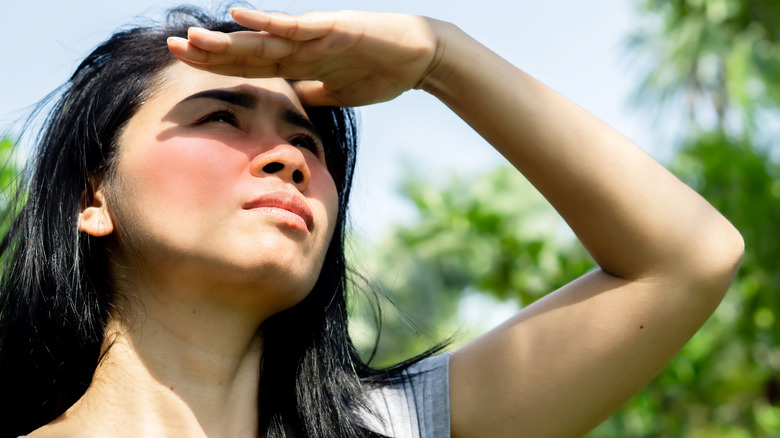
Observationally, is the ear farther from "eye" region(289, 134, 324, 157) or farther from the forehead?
"eye" region(289, 134, 324, 157)

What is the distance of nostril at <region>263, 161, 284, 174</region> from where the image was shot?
1754 millimetres

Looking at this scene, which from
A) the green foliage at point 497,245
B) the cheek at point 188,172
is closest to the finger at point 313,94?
the cheek at point 188,172

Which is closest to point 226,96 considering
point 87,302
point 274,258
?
Answer: point 274,258

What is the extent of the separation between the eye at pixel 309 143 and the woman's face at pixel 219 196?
7cm

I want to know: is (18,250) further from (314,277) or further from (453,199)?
(453,199)

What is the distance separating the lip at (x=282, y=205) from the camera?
5.49ft

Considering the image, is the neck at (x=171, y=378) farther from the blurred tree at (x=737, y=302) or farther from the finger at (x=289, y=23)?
the blurred tree at (x=737, y=302)

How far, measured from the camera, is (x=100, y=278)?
1881 millimetres

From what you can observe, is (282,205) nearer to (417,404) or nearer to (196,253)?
(196,253)

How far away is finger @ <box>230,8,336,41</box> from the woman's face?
11.1 inches

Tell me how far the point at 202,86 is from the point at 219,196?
1.10ft

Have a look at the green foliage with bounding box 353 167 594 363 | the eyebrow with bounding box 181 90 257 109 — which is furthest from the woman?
the green foliage with bounding box 353 167 594 363

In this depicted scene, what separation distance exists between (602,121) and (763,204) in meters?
5.81

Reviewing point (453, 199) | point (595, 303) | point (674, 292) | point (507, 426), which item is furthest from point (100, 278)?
point (453, 199)
